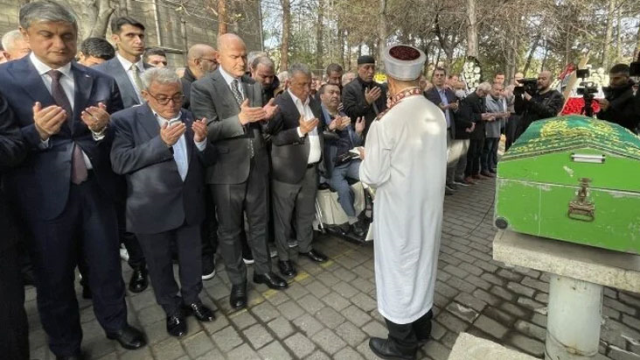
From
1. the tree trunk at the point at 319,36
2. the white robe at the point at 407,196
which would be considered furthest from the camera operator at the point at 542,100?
the tree trunk at the point at 319,36

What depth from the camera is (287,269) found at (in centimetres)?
350

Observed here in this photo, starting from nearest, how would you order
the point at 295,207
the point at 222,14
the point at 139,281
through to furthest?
the point at 139,281, the point at 295,207, the point at 222,14

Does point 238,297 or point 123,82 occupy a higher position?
point 123,82

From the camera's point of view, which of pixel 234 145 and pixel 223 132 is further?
pixel 234 145

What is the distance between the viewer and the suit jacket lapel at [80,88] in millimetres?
2178

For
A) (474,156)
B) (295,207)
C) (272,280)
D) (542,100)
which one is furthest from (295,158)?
(474,156)

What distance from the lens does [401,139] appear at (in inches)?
82.0

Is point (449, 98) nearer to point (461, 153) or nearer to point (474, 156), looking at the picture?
point (461, 153)

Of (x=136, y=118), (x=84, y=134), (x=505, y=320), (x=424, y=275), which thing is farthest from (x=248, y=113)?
(x=505, y=320)

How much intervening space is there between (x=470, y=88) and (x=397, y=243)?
7994 millimetres

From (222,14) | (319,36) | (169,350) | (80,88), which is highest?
(319,36)

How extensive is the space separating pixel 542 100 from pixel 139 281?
21.0 ft

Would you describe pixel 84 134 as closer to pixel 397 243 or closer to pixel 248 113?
pixel 248 113

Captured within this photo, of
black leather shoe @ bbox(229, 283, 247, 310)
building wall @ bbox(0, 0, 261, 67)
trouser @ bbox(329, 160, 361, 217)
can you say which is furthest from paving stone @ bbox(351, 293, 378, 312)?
building wall @ bbox(0, 0, 261, 67)
